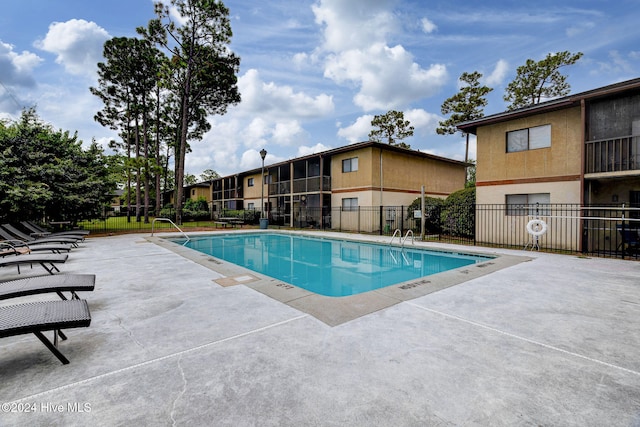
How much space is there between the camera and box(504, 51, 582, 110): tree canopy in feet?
68.7

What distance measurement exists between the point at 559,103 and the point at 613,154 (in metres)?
2.60

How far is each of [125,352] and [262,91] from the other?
2293 centimetres

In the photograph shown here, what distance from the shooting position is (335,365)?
2670mm

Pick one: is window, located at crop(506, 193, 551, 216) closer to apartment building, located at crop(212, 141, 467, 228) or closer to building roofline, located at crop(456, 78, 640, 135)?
building roofline, located at crop(456, 78, 640, 135)

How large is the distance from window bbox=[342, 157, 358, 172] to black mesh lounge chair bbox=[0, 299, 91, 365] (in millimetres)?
18632

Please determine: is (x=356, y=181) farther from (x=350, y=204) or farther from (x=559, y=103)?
(x=559, y=103)

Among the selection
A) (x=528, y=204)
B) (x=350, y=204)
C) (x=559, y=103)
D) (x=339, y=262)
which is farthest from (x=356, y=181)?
(x=559, y=103)

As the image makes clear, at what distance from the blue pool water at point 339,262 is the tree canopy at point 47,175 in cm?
746

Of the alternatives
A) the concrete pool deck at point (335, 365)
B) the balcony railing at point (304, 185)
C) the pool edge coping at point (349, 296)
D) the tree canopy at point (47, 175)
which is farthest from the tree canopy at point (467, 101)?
the tree canopy at point (47, 175)

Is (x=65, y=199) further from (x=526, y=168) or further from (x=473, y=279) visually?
(x=526, y=168)

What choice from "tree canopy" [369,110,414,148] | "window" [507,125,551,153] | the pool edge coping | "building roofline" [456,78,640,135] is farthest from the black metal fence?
"tree canopy" [369,110,414,148]

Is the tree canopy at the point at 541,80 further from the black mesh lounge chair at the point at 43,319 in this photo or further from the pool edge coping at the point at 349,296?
the black mesh lounge chair at the point at 43,319

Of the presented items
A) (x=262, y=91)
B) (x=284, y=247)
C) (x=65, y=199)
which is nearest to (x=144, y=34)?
(x=262, y=91)

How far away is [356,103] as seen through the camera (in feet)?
80.6
